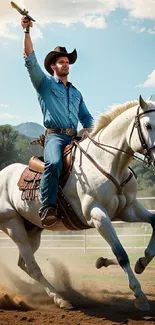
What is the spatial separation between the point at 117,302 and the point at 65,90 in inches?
109

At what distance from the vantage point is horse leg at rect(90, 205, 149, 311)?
5.16m

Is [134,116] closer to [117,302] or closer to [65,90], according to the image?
[65,90]

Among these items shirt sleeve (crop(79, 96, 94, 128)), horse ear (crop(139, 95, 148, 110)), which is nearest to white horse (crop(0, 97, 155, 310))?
horse ear (crop(139, 95, 148, 110))

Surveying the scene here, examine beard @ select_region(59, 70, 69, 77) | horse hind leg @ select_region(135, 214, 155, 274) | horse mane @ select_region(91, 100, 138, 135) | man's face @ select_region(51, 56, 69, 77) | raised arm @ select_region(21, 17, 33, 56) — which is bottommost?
horse hind leg @ select_region(135, 214, 155, 274)

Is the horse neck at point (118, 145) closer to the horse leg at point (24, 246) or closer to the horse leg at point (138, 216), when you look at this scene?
the horse leg at point (138, 216)

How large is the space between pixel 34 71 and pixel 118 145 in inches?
54.6

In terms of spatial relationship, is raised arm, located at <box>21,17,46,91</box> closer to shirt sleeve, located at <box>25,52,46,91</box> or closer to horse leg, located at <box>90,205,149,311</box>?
shirt sleeve, located at <box>25,52,46,91</box>

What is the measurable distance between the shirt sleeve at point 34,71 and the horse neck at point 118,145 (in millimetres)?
1100

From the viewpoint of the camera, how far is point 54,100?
20.3 ft

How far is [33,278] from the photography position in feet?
21.5

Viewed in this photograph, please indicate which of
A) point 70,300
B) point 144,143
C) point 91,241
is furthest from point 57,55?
point 91,241

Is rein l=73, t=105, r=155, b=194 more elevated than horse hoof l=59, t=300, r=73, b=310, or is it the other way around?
rein l=73, t=105, r=155, b=194

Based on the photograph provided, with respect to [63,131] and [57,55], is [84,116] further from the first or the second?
[57,55]

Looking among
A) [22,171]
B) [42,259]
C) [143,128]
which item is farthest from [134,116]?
[42,259]
